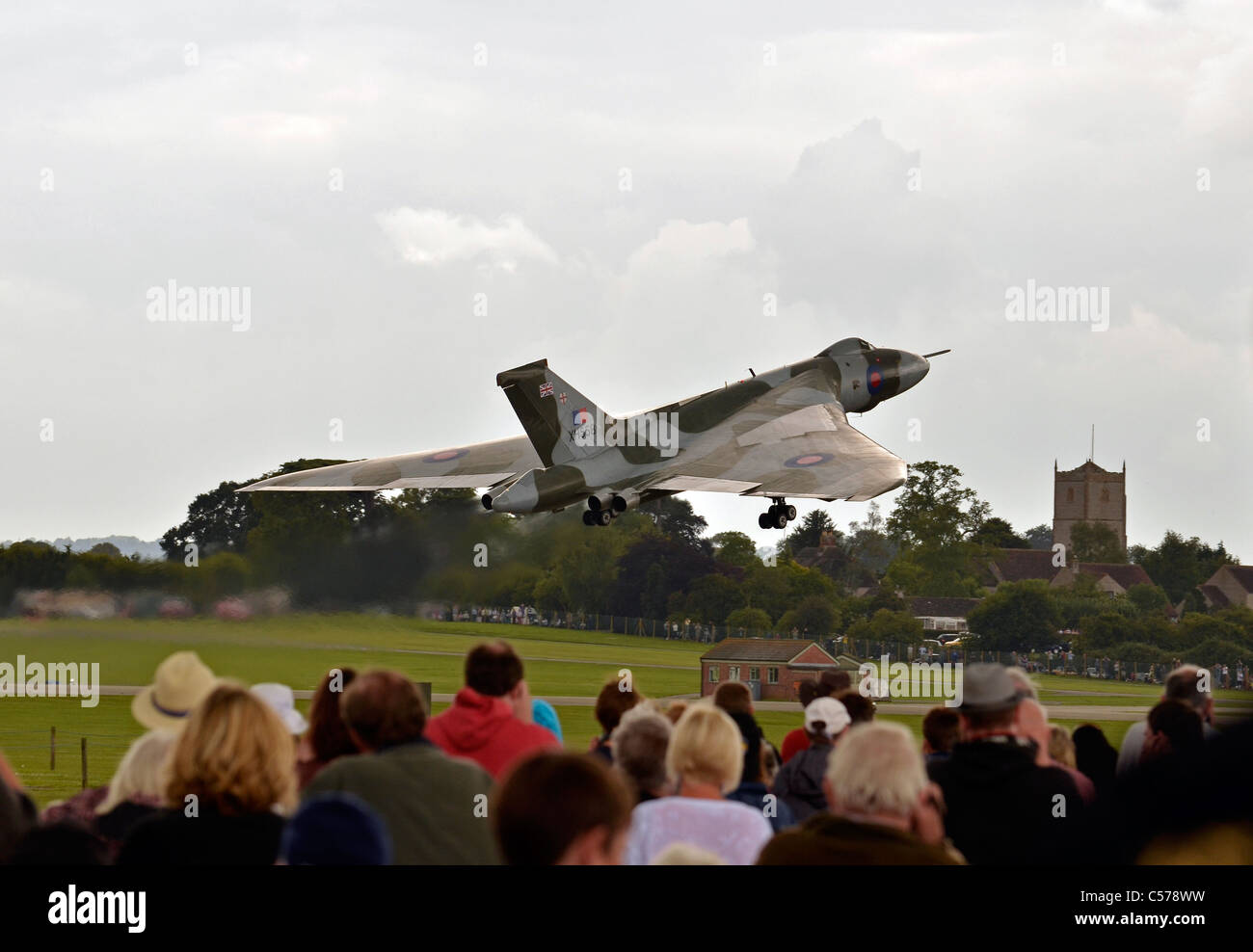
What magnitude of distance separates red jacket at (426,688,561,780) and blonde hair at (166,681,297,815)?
1931 mm

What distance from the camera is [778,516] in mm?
31312

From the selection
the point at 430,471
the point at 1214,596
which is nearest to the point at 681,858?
the point at 430,471

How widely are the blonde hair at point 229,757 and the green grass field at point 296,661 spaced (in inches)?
134

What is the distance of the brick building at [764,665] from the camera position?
53.8 m

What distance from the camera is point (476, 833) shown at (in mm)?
6160

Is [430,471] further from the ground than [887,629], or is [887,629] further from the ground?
[430,471]

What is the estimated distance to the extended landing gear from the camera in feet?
102

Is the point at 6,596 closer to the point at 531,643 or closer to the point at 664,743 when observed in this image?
the point at 664,743

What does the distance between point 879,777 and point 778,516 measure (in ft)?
85.3

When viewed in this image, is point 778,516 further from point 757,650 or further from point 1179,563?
point 1179,563

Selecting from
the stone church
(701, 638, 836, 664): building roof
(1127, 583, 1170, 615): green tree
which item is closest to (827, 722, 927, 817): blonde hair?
(701, 638, 836, 664): building roof

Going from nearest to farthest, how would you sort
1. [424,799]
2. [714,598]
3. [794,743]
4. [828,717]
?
[424,799], [828,717], [794,743], [714,598]

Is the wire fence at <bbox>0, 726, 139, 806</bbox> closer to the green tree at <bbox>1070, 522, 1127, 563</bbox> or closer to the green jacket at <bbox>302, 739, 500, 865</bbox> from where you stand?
the green jacket at <bbox>302, 739, 500, 865</bbox>
